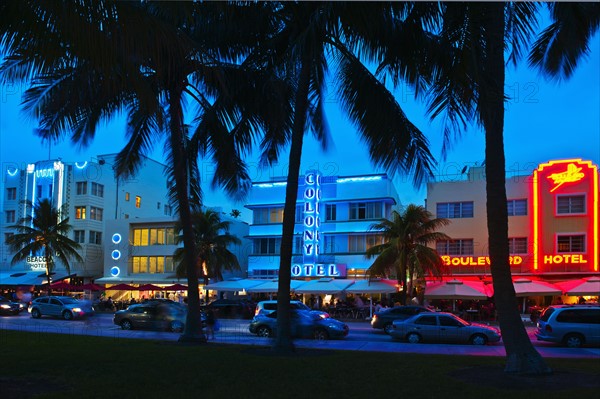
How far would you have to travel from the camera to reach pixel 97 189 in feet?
197

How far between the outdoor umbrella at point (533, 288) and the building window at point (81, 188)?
41.1m

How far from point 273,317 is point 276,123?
12204mm

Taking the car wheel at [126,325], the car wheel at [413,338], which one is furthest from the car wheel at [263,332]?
the car wheel at [126,325]

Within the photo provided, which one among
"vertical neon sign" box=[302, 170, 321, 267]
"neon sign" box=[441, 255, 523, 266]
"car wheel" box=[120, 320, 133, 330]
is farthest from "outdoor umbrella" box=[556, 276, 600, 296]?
"car wheel" box=[120, 320, 133, 330]

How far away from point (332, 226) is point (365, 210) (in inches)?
113

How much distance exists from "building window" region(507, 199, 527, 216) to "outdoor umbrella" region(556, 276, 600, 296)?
22.3ft

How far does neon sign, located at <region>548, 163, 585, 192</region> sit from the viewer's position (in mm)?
38156

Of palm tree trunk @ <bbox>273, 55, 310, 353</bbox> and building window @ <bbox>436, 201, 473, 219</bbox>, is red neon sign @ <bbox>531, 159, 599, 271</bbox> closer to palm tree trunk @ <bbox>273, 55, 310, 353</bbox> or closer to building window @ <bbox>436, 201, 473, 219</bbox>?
building window @ <bbox>436, 201, 473, 219</bbox>

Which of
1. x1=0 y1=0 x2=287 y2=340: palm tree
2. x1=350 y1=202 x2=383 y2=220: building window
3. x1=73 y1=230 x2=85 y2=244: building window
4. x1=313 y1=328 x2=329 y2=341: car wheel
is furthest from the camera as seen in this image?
x1=73 y1=230 x2=85 y2=244: building window

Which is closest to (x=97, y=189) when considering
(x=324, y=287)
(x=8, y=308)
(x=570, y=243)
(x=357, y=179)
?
(x=8, y=308)

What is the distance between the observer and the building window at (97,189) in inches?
2340

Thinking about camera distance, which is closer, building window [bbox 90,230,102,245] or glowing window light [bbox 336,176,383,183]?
glowing window light [bbox 336,176,383,183]

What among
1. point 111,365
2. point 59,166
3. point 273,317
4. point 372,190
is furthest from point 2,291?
point 111,365

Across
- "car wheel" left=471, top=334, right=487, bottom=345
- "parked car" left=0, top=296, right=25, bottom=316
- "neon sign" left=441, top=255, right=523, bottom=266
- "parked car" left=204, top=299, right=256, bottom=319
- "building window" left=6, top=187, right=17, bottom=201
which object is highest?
"building window" left=6, top=187, right=17, bottom=201
